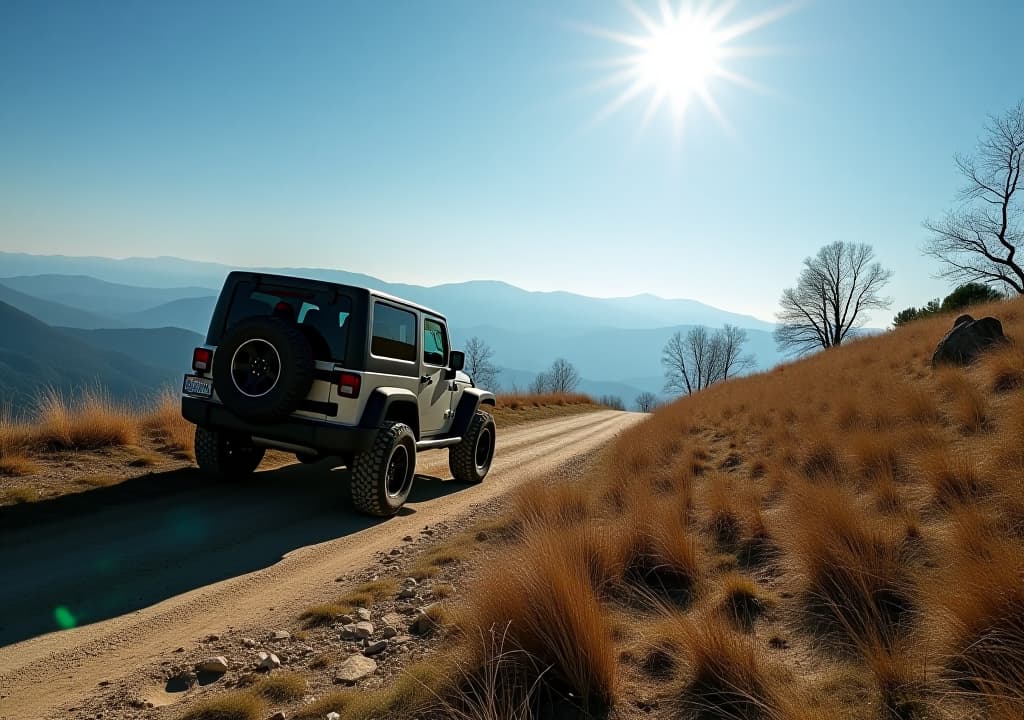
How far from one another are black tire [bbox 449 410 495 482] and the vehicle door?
437mm

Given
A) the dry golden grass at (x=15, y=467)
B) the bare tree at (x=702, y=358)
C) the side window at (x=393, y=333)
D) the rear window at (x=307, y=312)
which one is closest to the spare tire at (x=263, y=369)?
the rear window at (x=307, y=312)

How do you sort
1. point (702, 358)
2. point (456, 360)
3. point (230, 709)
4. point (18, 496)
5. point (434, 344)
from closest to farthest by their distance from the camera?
point (230, 709), point (18, 496), point (434, 344), point (456, 360), point (702, 358)

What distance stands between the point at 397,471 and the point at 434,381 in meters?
1.66

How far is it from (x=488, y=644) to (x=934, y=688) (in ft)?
6.27

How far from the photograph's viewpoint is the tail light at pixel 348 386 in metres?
5.74

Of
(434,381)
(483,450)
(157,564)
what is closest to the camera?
(157,564)

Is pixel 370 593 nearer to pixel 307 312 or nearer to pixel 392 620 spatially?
pixel 392 620

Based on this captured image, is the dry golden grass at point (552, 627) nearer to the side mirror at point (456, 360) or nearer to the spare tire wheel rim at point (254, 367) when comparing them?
the spare tire wheel rim at point (254, 367)

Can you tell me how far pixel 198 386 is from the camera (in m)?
6.07

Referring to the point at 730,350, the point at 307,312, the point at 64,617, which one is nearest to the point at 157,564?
the point at 64,617

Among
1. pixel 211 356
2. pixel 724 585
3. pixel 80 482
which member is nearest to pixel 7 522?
pixel 80 482

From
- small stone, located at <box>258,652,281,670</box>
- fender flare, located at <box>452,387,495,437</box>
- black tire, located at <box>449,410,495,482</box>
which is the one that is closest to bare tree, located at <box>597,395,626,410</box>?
black tire, located at <box>449,410,495,482</box>

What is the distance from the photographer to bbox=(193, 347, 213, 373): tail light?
6.07 meters

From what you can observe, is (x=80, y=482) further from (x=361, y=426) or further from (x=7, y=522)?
(x=361, y=426)
